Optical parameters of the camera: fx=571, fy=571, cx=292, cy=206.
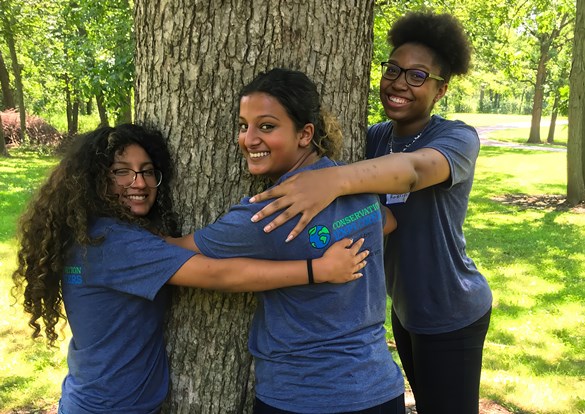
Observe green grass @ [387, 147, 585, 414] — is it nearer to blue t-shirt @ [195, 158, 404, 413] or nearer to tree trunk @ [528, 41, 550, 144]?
blue t-shirt @ [195, 158, 404, 413]

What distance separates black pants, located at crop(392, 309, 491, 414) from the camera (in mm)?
2533

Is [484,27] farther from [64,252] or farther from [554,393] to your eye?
[64,252]

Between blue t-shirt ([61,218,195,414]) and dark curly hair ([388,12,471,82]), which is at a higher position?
dark curly hair ([388,12,471,82])

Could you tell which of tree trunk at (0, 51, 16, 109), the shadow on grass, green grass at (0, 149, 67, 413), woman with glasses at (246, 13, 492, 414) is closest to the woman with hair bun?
woman with glasses at (246, 13, 492, 414)

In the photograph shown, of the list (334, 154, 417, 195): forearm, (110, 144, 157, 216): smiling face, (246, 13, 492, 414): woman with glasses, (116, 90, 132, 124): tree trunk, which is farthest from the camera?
(116, 90, 132, 124): tree trunk

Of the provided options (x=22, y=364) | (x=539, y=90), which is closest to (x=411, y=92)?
(x=22, y=364)

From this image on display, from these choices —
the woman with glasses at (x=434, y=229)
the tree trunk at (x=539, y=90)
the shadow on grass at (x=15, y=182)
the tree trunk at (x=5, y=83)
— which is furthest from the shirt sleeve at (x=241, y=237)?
the tree trunk at (x=5, y=83)

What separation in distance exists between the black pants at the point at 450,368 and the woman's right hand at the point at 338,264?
876mm

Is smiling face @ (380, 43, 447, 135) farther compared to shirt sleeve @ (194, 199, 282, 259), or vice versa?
smiling face @ (380, 43, 447, 135)

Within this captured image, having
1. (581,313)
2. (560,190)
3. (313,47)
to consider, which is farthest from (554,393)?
(560,190)

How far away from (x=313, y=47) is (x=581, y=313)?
17.7ft

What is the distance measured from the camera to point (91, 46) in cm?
1154

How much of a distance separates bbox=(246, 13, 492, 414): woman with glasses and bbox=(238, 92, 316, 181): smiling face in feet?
1.71

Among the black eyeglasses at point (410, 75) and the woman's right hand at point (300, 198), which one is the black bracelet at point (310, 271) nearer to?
the woman's right hand at point (300, 198)
